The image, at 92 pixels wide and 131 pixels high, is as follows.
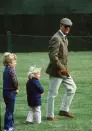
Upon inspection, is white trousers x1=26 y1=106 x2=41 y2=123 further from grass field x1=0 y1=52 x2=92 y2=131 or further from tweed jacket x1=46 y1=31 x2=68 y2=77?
tweed jacket x1=46 y1=31 x2=68 y2=77

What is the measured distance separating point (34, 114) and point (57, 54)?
117 centimetres

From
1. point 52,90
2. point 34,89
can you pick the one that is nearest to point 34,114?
point 34,89

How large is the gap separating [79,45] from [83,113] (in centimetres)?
1834

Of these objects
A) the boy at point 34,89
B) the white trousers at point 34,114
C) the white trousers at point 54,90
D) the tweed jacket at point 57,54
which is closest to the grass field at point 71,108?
the white trousers at point 34,114

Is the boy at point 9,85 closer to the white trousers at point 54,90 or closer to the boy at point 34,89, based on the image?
the boy at point 34,89

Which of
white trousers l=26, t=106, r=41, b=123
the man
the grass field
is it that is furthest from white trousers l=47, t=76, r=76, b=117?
white trousers l=26, t=106, r=41, b=123

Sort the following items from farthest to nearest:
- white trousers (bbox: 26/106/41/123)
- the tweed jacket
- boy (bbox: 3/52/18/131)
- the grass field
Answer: the tweed jacket, white trousers (bbox: 26/106/41/123), the grass field, boy (bbox: 3/52/18/131)

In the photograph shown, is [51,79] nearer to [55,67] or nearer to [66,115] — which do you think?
[55,67]

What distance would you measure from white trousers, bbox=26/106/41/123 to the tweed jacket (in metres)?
0.78

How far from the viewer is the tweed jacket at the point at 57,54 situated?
9523mm

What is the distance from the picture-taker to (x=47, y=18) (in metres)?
30.4

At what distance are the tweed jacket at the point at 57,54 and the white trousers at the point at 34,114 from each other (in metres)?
0.78

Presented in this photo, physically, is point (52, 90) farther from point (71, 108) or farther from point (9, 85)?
point (71, 108)

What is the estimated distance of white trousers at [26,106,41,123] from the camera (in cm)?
924
